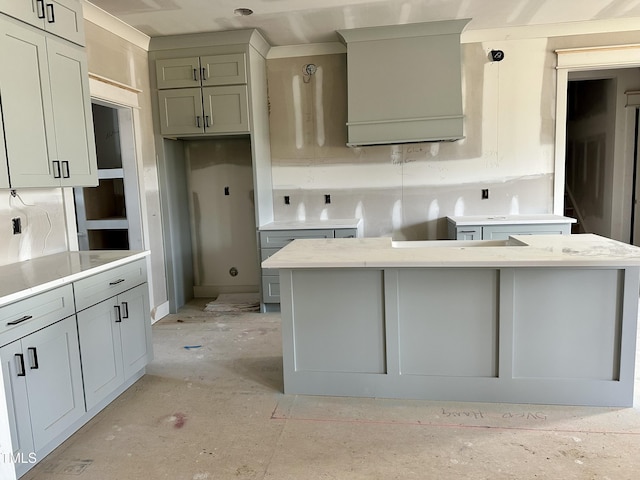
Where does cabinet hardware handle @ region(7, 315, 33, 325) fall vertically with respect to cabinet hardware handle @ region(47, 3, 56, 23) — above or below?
below

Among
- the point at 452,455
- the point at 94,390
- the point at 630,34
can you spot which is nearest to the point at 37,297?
the point at 94,390

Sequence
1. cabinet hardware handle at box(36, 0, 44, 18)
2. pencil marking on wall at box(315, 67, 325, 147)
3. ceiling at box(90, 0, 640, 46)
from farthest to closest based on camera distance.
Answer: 1. pencil marking on wall at box(315, 67, 325, 147)
2. ceiling at box(90, 0, 640, 46)
3. cabinet hardware handle at box(36, 0, 44, 18)

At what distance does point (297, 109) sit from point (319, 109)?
0.24 metres

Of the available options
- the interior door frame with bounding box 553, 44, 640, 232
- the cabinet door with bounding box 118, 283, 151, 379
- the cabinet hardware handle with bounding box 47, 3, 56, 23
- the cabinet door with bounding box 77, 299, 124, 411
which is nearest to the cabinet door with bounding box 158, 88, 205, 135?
the cabinet hardware handle with bounding box 47, 3, 56, 23

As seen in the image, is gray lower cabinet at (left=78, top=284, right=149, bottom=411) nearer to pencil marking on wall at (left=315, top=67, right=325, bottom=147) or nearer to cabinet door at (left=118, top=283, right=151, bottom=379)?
cabinet door at (left=118, top=283, right=151, bottom=379)

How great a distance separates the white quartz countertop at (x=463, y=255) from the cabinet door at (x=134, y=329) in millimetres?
987

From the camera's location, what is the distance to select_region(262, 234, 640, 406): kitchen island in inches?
94.4

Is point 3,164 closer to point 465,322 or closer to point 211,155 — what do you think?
point 465,322

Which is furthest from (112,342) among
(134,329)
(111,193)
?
(111,193)

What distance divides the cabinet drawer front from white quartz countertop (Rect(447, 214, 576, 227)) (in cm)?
128

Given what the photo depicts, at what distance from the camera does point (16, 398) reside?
1.95 meters

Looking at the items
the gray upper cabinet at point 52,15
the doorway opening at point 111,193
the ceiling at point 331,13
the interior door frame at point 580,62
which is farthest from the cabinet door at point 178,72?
the interior door frame at point 580,62

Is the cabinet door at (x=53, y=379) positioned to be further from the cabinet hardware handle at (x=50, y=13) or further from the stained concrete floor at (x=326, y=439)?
the cabinet hardware handle at (x=50, y=13)

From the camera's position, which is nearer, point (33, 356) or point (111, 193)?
point (33, 356)
